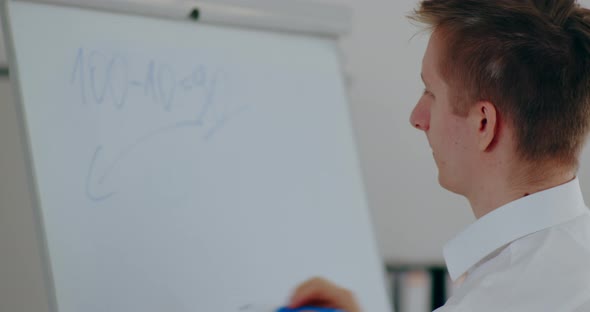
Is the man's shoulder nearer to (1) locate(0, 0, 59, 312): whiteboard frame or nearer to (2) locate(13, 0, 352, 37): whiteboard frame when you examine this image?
(1) locate(0, 0, 59, 312): whiteboard frame

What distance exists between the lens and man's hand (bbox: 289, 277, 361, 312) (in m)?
1.57

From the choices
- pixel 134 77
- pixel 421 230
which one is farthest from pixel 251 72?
pixel 421 230

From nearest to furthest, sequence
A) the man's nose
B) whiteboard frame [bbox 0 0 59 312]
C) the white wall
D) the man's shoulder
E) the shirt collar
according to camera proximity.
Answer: the man's shoulder → the shirt collar → the man's nose → whiteboard frame [bbox 0 0 59 312] → the white wall

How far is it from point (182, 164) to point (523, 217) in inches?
28.0

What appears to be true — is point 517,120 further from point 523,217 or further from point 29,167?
point 29,167

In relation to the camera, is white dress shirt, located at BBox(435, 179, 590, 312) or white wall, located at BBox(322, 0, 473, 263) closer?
white dress shirt, located at BBox(435, 179, 590, 312)

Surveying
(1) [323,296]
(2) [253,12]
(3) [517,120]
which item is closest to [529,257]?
(3) [517,120]

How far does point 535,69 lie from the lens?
1.08 meters

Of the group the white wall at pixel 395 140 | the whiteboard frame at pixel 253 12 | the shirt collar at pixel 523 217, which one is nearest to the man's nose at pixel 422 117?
the shirt collar at pixel 523 217

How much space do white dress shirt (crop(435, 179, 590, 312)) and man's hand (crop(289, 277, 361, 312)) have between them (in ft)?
1.49

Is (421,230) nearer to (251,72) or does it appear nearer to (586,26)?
(251,72)

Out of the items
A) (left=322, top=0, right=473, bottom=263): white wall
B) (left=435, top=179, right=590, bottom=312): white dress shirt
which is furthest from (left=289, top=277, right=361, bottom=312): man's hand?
(left=322, top=0, right=473, bottom=263): white wall

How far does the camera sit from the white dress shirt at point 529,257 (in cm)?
97

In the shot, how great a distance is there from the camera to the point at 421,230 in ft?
7.89
